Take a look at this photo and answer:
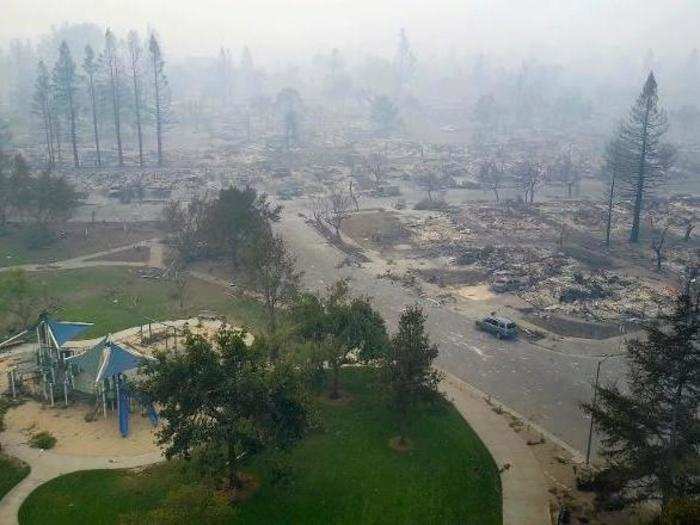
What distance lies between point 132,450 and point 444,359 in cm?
1575

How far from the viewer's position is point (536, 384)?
29.5 meters

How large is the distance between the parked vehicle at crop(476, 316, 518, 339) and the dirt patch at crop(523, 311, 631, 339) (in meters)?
2.18

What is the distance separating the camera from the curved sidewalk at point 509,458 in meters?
20.3

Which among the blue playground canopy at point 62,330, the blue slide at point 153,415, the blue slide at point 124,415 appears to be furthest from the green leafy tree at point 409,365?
the blue playground canopy at point 62,330

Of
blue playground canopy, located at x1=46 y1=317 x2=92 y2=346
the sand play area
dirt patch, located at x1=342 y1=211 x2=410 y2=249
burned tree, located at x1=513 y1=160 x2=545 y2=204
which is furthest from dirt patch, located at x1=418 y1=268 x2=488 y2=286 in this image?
burned tree, located at x1=513 y1=160 x2=545 y2=204

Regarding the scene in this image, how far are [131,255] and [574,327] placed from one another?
1284 inches

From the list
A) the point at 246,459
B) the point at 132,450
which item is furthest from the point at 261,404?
the point at 132,450

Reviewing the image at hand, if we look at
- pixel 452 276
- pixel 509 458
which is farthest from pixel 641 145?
pixel 509 458

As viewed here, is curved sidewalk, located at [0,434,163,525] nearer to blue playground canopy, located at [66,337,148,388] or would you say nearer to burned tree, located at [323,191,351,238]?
blue playground canopy, located at [66,337,148,388]

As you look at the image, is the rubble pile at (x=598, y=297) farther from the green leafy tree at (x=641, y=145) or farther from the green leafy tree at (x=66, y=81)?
the green leafy tree at (x=66, y=81)

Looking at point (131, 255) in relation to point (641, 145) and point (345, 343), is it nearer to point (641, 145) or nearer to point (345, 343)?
point (345, 343)

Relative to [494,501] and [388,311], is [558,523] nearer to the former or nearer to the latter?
[494,501]

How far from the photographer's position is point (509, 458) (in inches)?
914

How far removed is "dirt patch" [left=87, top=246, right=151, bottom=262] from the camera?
4728 centimetres
